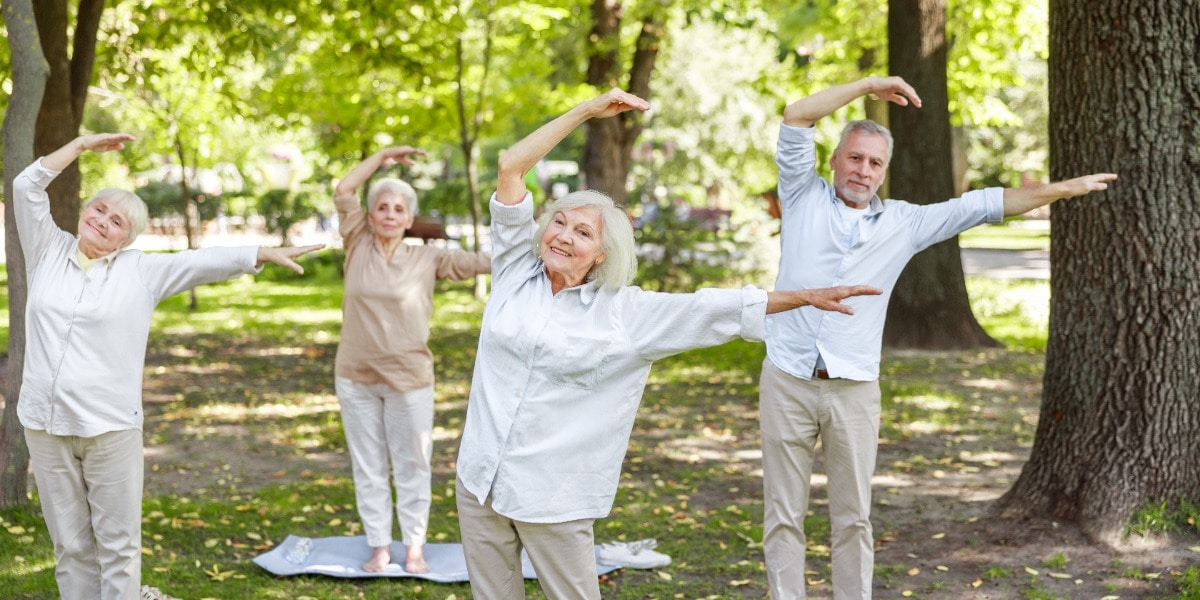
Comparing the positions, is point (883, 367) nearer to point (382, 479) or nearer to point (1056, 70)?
point (1056, 70)

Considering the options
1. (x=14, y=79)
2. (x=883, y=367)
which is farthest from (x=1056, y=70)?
(x=883, y=367)

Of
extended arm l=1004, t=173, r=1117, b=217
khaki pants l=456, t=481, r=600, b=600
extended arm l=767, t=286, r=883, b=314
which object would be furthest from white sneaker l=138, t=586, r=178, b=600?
extended arm l=1004, t=173, r=1117, b=217

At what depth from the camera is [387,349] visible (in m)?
5.68

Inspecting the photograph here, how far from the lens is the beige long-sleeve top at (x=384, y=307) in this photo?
569 centimetres

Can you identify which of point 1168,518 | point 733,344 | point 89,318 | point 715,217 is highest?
point 715,217

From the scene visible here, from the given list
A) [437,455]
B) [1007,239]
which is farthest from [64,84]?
[1007,239]

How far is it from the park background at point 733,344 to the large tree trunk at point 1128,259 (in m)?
0.01

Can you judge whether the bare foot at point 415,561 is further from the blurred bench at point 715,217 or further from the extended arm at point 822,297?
the blurred bench at point 715,217

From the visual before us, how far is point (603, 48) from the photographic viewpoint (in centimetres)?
1717

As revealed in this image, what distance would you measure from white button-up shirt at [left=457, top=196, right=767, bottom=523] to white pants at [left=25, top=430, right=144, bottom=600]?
165 centimetres

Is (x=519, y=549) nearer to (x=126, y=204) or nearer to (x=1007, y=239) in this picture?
(x=126, y=204)

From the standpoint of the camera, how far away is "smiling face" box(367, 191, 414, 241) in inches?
225

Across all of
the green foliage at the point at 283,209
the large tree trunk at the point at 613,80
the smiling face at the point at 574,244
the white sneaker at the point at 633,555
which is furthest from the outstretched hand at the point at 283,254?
the green foliage at the point at 283,209

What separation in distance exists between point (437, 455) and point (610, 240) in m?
5.60
